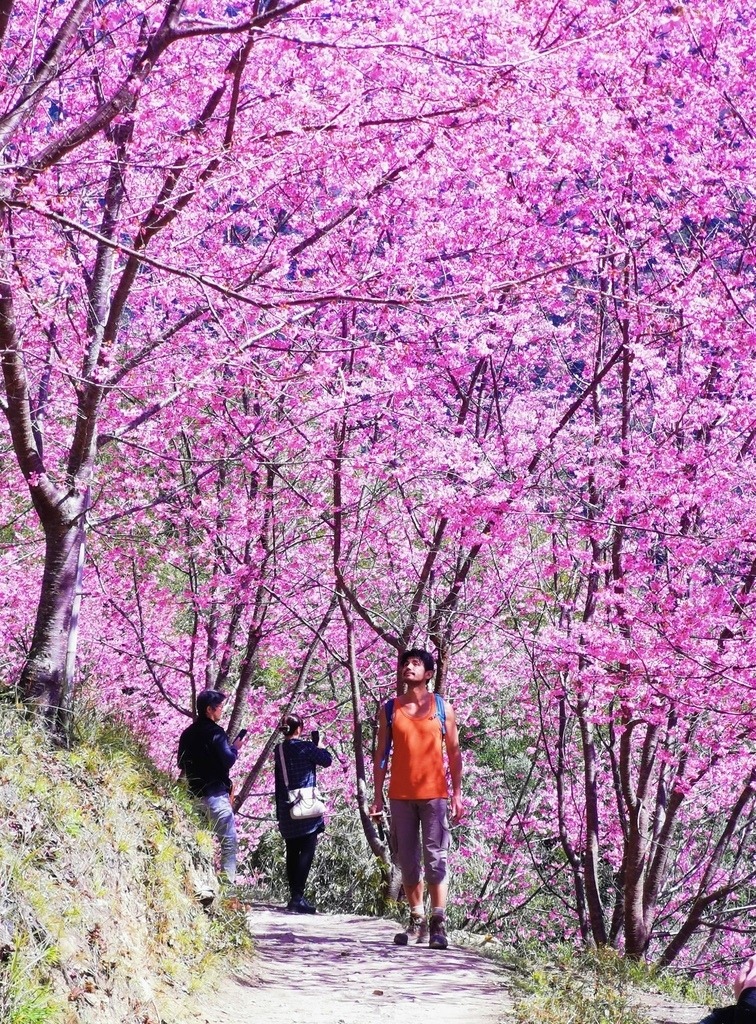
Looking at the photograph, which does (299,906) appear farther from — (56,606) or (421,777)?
(56,606)

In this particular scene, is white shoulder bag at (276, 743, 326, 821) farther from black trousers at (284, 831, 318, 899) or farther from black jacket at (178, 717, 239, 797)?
black jacket at (178, 717, 239, 797)

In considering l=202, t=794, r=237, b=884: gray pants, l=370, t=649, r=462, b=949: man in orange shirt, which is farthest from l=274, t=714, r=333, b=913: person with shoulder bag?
l=370, t=649, r=462, b=949: man in orange shirt

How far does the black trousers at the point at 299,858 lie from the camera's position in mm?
9023

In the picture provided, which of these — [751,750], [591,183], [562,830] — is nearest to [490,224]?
[591,183]

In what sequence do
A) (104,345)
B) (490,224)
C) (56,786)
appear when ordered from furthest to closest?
(490,224), (104,345), (56,786)

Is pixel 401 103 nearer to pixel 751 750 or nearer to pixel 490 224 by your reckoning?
pixel 490 224

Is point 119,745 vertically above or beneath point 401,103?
beneath

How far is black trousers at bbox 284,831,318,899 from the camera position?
29.6 ft

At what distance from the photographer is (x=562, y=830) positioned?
31.5 feet

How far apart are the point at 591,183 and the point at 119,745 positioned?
5.64 m

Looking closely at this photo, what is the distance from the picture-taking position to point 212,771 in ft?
23.6

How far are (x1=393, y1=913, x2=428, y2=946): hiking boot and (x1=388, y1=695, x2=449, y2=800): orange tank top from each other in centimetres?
109

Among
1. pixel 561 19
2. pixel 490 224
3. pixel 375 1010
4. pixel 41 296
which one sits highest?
pixel 561 19

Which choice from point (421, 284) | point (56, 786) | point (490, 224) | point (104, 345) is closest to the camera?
point (56, 786)
